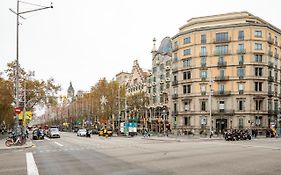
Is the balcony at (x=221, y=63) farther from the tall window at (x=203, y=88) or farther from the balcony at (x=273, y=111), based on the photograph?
the balcony at (x=273, y=111)

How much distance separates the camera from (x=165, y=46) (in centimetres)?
9150

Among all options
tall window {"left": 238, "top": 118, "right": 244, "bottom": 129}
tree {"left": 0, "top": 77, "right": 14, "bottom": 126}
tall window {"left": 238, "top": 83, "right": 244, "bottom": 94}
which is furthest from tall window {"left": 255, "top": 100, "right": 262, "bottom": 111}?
tree {"left": 0, "top": 77, "right": 14, "bottom": 126}

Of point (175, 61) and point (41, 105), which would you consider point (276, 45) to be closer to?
point (175, 61)

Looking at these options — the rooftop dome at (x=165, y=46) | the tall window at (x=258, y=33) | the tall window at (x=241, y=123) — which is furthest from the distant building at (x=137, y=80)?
the tall window at (x=258, y=33)

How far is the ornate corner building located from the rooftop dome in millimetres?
11339

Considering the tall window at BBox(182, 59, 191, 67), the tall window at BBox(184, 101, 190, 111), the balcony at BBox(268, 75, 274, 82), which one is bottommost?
the tall window at BBox(184, 101, 190, 111)

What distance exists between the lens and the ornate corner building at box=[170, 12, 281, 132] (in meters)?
70.8

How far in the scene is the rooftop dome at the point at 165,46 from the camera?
89.4 m

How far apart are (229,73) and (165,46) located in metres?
23.9

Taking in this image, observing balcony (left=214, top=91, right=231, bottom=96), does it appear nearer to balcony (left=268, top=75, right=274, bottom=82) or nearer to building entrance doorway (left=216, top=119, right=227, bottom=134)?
building entrance doorway (left=216, top=119, right=227, bottom=134)

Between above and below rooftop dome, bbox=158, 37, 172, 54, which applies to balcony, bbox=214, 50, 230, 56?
below

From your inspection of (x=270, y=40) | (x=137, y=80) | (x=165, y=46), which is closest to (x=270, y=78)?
(x=270, y=40)

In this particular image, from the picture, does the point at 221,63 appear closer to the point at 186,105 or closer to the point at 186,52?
the point at 186,52

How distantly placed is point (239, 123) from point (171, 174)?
194 ft
